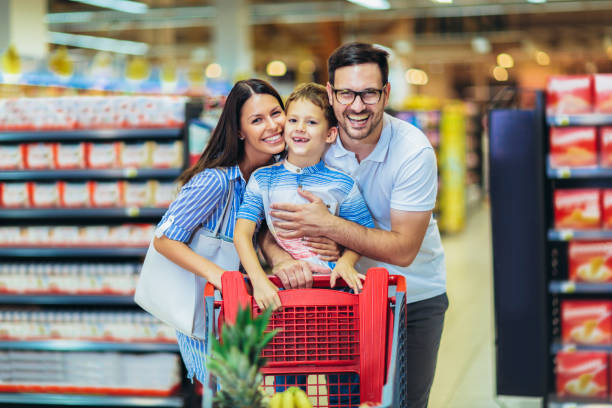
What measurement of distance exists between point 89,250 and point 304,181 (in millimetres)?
2843

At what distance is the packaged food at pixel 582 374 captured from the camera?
4.46 meters

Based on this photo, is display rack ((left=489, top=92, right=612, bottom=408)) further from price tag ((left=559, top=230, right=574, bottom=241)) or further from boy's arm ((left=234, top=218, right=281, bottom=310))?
boy's arm ((left=234, top=218, right=281, bottom=310))

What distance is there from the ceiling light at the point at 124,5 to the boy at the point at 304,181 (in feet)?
36.2

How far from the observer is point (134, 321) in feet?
15.4

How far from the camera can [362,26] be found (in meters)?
19.8

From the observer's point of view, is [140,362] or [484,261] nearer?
[140,362]

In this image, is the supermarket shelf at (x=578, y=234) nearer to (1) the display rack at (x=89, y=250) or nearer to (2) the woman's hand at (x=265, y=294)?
(1) the display rack at (x=89, y=250)

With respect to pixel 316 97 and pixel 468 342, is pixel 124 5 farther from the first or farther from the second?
pixel 316 97

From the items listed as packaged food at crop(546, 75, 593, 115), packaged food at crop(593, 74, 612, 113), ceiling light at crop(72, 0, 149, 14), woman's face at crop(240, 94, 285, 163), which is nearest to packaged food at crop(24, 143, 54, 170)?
woman's face at crop(240, 94, 285, 163)

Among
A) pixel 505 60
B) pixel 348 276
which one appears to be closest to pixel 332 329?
pixel 348 276

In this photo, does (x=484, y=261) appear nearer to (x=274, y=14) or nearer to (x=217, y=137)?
(x=274, y=14)

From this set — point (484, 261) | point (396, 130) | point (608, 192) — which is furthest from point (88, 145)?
point (484, 261)

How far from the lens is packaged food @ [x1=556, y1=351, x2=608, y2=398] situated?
4.46 meters

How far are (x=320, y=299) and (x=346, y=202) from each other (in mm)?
361
